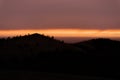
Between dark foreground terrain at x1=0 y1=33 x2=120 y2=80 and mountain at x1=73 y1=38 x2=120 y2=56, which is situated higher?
mountain at x1=73 y1=38 x2=120 y2=56

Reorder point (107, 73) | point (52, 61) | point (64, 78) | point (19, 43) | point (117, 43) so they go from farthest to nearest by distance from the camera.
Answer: point (117, 43)
point (19, 43)
point (52, 61)
point (107, 73)
point (64, 78)

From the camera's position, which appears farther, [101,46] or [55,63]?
[101,46]

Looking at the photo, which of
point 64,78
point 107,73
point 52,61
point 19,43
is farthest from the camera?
point 19,43

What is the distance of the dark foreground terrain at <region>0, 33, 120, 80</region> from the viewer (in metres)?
5.02

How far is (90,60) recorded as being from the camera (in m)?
5.68

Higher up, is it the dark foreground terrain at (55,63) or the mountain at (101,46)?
the mountain at (101,46)

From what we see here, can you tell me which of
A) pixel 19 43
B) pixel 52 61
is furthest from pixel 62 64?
pixel 19 43

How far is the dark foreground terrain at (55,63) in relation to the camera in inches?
198

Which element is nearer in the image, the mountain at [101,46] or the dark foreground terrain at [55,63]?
the dark foreground terrain at [55,63]

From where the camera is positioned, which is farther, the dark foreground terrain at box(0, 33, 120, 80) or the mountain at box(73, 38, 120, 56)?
the mountain at box(73, 38, 120, 56)

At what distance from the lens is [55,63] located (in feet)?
18.2

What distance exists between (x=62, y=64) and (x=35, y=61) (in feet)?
1.66

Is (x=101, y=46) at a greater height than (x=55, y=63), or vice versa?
(x=101, y=46)

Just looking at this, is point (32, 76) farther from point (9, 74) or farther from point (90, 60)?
point (90, 60)
